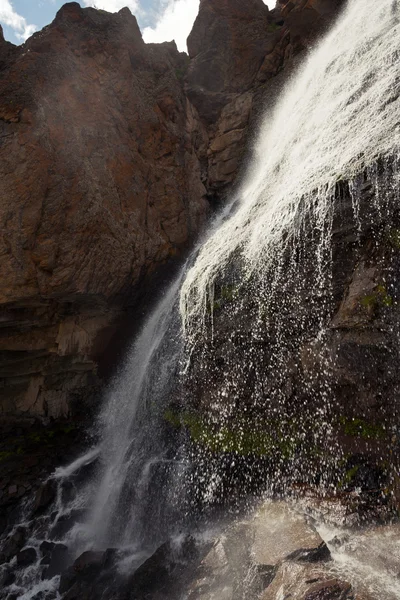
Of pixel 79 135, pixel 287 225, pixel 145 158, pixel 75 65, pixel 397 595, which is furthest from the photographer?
pixel 145 158

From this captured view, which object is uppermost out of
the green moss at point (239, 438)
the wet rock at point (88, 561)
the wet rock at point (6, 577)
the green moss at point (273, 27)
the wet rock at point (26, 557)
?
the green moss at point (273, 27)

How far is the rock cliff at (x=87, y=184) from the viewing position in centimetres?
1062

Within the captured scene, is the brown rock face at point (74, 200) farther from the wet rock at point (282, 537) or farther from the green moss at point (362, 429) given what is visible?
the green moss at point (362, 429)

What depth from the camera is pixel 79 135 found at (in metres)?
12.1

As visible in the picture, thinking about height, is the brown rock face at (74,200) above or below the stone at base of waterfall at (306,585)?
above

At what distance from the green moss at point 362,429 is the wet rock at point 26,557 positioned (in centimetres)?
662

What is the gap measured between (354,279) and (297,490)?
3.67 meters

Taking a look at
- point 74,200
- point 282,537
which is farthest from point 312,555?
point 74,200

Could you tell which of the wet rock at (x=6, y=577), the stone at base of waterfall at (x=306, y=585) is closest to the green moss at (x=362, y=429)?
the stone at base of waterfall at (x=306, y=585)

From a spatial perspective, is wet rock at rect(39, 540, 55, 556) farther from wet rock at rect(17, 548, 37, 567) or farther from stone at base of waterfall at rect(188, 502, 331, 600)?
stone at base of waterfall at rect(188, 502, 331, 600)

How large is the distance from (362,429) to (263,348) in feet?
7.17

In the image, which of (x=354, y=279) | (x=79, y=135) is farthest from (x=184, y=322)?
(x=79, y=135)

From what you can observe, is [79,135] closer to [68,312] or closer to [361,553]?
[68,312]

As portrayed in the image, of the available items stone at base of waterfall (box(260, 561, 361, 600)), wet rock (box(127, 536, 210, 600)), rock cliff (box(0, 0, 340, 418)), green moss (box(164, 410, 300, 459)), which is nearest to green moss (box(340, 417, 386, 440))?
green moss (box(164, 410, 300, 459))
